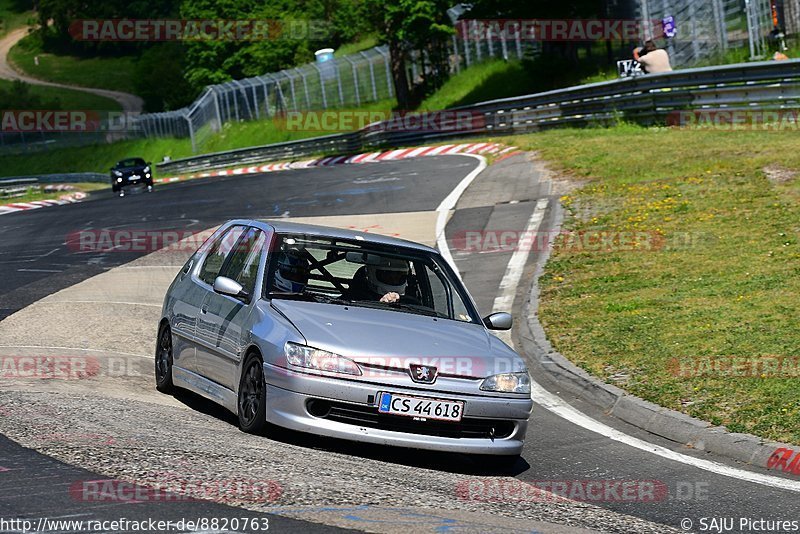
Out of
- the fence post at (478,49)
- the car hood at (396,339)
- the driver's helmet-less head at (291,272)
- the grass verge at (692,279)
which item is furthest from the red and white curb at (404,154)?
the car hood at (396,339)

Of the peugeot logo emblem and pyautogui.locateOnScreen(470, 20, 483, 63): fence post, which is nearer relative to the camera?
the peugeot logo emblem

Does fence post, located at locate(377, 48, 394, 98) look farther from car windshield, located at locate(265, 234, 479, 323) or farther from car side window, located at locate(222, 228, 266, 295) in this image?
car windshield, located at locate(265, 234, 479, 323)

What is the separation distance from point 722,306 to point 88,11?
447 ft

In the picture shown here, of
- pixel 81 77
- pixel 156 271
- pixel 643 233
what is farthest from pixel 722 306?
pixel 81 77

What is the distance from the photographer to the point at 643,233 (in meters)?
18.3

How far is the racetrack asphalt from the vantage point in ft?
25.4

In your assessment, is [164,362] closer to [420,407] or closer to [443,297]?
[443,297]

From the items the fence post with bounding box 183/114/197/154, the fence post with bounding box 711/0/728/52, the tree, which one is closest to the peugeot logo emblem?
the fence post with bounding box 711/0/728/52

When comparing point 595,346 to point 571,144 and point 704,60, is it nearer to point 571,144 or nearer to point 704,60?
point 571,144

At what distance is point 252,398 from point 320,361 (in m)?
0.68

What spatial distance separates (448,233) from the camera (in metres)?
20.8

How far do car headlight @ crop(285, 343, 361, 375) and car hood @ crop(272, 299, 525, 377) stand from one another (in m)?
0.04

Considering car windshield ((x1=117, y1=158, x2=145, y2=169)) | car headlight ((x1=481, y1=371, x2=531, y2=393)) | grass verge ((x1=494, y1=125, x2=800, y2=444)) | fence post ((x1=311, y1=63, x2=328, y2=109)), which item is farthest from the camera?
fence post ((x1=311, y1=63, x2=328, y2=109))

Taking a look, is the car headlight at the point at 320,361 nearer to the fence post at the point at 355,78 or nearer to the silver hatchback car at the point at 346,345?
the silver hatchback car at the point at 346,345
